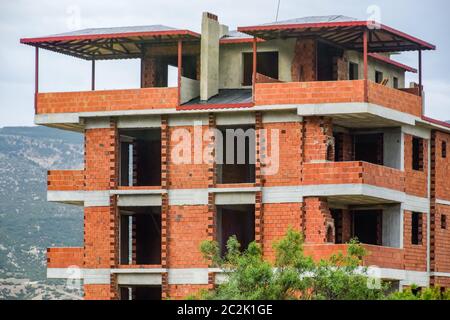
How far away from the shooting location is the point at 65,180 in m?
79.3

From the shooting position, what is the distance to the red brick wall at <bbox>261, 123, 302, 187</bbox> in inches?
2945

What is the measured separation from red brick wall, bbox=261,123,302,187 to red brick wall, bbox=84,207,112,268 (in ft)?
25.3

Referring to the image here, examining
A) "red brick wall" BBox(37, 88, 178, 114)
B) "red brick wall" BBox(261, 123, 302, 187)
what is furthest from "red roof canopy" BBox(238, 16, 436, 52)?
"red brick wall" BBox(37, 88, 178, 114)

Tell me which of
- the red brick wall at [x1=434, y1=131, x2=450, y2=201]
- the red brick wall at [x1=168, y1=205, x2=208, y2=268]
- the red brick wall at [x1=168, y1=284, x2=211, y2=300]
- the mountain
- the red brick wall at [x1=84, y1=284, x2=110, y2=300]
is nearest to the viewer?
the red brick wall at [x1=168, y1=284, x2=211, y2=300]

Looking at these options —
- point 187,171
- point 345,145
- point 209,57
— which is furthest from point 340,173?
point 209,57

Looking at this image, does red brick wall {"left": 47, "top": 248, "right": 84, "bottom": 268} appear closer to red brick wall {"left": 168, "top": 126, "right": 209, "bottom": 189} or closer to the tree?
red brick wall {"left": 168, "top": 126, "right": 209, "bottom": 189}

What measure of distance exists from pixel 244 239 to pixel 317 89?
888cm

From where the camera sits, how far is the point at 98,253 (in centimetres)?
7819

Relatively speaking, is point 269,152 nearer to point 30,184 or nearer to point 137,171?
point 137,171

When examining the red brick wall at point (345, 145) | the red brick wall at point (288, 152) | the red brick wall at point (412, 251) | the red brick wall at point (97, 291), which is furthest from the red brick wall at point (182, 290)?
the red brick wall at point (412, 251)

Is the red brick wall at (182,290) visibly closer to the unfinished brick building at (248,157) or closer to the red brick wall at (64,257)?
the unfinished brick building at (248,157)

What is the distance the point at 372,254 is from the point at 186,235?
7.89 meters

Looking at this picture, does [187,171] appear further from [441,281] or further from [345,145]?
[441,281]

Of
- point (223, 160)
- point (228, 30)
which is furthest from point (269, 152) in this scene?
point (228, 30)
